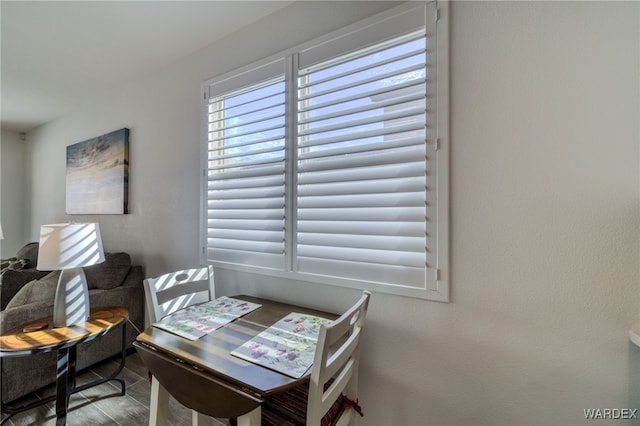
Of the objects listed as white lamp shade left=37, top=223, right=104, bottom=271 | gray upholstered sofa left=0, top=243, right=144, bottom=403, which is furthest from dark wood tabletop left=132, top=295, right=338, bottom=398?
gray upholstered sofa left=0, top=243, right=144, bottom=403

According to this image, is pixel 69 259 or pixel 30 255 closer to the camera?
pixel 69 259

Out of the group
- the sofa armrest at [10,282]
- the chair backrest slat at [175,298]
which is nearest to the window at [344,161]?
the chair backrest slat at [175,298]

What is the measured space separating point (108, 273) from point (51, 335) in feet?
2.76

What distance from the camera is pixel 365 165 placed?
1.29 m

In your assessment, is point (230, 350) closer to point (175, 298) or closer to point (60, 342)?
point (175, 298)

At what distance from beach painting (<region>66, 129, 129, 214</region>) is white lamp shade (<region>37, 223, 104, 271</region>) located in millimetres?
1220

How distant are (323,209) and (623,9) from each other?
4.51 ft

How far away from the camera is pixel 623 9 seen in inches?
34.3

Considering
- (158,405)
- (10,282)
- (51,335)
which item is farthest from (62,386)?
(10,282)

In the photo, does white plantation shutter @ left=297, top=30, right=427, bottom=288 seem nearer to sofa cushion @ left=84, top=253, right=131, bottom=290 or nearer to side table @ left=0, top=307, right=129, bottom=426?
side table @ left=0, top=307, right=129, bottom=426

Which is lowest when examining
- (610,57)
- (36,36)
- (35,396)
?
(35,396)

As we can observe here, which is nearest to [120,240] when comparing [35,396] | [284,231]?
[35,396]

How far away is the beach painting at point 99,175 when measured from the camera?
2.53m

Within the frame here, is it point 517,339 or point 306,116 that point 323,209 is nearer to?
point 306,116
